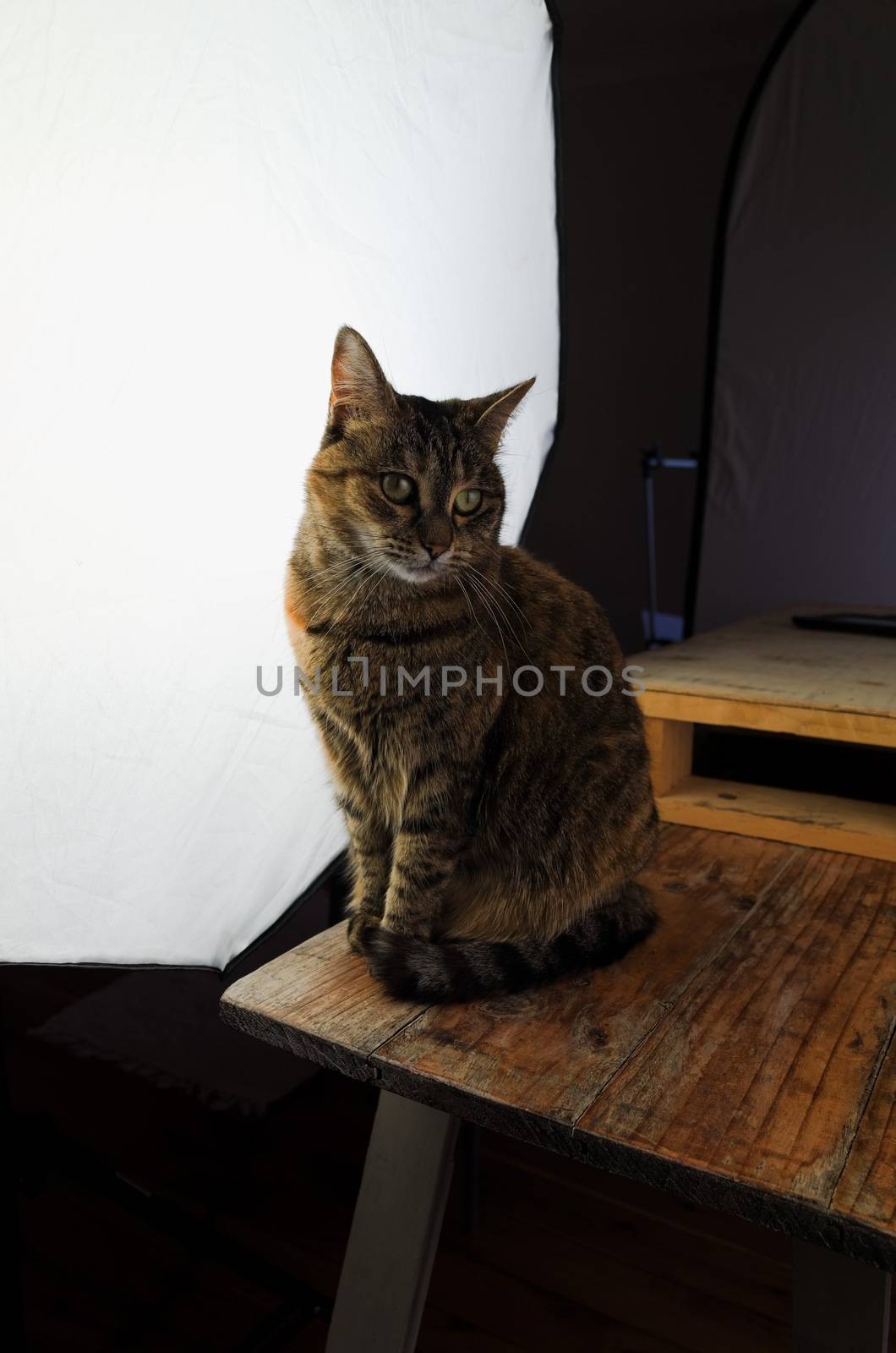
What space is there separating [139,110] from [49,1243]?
1493mm

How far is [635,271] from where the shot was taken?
445 cm

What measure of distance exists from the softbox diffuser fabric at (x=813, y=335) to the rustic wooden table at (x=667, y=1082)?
4.67 feet

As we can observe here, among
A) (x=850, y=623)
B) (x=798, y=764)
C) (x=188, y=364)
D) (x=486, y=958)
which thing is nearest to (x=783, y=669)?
(x=798, y=764)

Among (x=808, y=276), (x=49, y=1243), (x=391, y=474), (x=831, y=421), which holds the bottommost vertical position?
(x=49, y=1243)

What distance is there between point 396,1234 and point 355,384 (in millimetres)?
708

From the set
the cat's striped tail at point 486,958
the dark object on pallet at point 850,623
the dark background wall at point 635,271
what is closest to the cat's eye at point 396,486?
the cat's striped tail at point 486,958

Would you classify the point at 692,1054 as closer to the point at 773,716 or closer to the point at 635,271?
the point at 773,716

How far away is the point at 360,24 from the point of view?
883 millimetres

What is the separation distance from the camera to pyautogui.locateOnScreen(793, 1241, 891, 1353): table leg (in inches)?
26.4

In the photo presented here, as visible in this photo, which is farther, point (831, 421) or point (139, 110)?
point (831, 421)

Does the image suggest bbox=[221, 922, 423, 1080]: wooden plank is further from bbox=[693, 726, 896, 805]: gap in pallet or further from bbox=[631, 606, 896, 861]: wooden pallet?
bbox=[693, 726, 896, 805]: gap in pallet

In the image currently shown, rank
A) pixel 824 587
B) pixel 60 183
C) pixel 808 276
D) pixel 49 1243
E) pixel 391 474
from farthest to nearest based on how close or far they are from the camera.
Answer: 1. pixel 824 587
2. pixel 808 276
3. pixel 49 1243
4. pixel 391 474
5. pixel 60 183

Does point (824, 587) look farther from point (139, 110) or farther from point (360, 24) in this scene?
point (139, 110)

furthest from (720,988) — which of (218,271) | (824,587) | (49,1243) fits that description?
(824,587)
